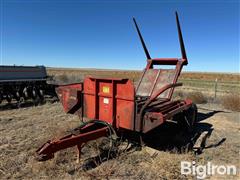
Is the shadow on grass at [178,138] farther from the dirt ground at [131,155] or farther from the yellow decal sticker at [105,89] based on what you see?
the yellow decal sticker at [105,89]

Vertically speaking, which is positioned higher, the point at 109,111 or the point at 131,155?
the point at 109,111

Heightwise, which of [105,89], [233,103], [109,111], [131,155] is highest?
[105,89]

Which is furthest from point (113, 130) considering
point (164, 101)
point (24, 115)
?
point (24, 115)

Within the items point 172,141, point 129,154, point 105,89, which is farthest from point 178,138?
point 105,89

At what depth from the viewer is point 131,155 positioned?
4348 mm

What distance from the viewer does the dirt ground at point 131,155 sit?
3607 mm

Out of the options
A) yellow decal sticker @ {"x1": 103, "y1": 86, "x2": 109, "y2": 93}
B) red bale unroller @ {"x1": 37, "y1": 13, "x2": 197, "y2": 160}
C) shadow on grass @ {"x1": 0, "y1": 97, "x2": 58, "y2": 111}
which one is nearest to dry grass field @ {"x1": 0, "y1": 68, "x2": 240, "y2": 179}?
red bale unroller @ {"x1": 37, "y1": 13, "x2": 197, "y2": 160}

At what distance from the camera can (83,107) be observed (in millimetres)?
4895

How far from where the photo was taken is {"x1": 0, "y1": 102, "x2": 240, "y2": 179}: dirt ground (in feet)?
11.8

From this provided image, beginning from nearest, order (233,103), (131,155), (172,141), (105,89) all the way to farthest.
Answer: (131,155)
(105,89)
(172,141)
(233,103)

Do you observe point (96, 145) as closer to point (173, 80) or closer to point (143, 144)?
point (143, 144)

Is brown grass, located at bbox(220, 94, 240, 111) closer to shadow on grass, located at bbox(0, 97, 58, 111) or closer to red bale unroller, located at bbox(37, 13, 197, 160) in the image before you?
red bale unroller, located at bbox(37, 13, 197, 160)

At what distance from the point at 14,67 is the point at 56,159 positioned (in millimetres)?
8269

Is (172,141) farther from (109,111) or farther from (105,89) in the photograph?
(105,89)
